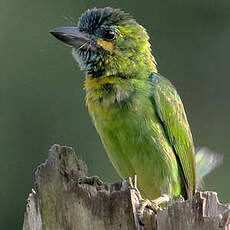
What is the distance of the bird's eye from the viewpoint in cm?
555

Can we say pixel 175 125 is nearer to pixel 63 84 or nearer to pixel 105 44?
pixel 105 44

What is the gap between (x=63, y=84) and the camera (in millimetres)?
9914

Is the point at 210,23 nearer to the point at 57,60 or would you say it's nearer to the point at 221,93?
the point at 221,93

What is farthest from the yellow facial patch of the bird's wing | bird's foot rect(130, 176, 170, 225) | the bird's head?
bird's foot rect(130, 176, 170, 225)

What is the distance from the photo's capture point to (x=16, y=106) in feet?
33.4

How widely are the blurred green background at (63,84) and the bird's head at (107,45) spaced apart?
3.60m

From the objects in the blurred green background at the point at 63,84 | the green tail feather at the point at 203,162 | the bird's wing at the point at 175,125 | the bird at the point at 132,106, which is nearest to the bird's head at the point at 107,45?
the bird at the point at 132,106

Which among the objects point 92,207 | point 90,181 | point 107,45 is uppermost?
point 107,45

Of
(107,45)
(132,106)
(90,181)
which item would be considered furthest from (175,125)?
(90,181)

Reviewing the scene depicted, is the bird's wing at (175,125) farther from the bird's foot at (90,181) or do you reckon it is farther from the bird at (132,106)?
the bird's foot at (90,181)

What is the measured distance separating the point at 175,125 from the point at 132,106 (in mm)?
431

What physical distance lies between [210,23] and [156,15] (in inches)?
34.5

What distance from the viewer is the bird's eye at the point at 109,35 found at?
5555 millimetres

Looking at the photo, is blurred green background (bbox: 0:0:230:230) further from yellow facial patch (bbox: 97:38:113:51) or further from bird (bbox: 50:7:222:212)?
yellow facial patch (bbox: 97:38:113:51)
